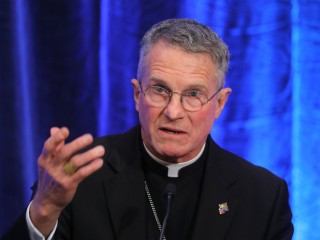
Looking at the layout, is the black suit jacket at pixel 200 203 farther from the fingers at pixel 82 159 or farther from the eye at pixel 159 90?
the fingers at pixel 82 159

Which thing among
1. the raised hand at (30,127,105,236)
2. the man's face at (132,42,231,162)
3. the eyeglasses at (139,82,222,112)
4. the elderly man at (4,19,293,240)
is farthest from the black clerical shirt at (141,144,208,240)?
the raised hand at (30,127,105,236)

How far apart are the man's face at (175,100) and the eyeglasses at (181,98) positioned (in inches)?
0.5

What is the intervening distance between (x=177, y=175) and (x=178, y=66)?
52 centimetres

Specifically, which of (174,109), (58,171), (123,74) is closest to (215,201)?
(174,109)

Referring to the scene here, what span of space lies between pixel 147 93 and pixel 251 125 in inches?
40.2

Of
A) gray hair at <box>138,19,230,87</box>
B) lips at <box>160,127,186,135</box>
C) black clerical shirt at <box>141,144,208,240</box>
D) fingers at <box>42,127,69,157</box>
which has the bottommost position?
black clerical shirt at <box>141,144,208,240</box>

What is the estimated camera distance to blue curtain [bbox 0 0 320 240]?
2.66m

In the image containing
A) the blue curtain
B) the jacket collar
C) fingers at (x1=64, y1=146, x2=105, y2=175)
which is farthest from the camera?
the blue curtain

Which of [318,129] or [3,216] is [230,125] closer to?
[318,129]

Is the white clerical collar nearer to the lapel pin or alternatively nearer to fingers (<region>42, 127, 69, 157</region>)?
the lapel pin

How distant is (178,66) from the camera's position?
6.05 feet

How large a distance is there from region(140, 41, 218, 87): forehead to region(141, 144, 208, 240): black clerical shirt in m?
0.41

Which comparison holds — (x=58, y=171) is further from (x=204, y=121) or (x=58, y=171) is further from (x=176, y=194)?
(x=176, y=194)

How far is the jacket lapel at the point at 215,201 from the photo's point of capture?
1907mm
